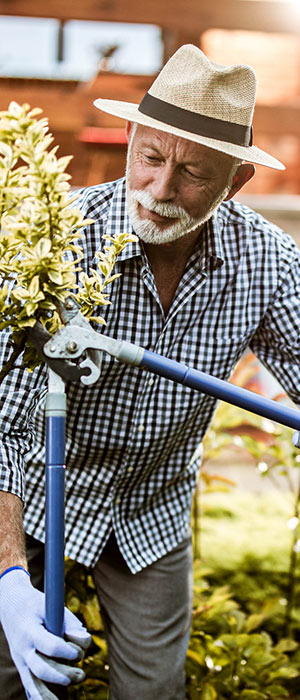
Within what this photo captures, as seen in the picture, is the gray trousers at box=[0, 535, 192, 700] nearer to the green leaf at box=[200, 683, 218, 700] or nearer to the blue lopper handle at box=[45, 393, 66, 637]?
the green leaf at box=[200, 683, 218, 700]

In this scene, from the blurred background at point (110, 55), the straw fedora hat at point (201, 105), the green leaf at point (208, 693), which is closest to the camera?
the straw fedora hat at point (201, 105)

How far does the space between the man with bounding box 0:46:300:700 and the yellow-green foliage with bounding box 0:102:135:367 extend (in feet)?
1.17

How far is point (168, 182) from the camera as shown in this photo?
155cm

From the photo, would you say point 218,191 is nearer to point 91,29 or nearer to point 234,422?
point 234,422

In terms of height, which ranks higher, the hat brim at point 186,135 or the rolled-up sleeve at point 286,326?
the hat brim at point 186,135

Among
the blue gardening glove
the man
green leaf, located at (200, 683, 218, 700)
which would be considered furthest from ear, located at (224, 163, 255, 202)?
green leaf, located at (200, 683, 218, 700)

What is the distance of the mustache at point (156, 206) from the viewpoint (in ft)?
5.14

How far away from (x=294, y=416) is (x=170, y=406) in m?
0.61

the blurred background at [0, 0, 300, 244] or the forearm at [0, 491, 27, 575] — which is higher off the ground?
the blurred background at [0, 0, 300, 244]

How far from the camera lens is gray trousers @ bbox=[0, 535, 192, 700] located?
6.38ft

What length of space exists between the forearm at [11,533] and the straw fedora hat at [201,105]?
766 millimetres

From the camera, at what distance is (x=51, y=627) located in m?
1.15

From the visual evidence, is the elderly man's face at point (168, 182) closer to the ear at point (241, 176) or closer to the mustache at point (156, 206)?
the mustache at point (156, 206)

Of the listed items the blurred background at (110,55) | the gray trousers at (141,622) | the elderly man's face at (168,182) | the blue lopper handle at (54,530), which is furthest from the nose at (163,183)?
the blurred background at (110,55)
